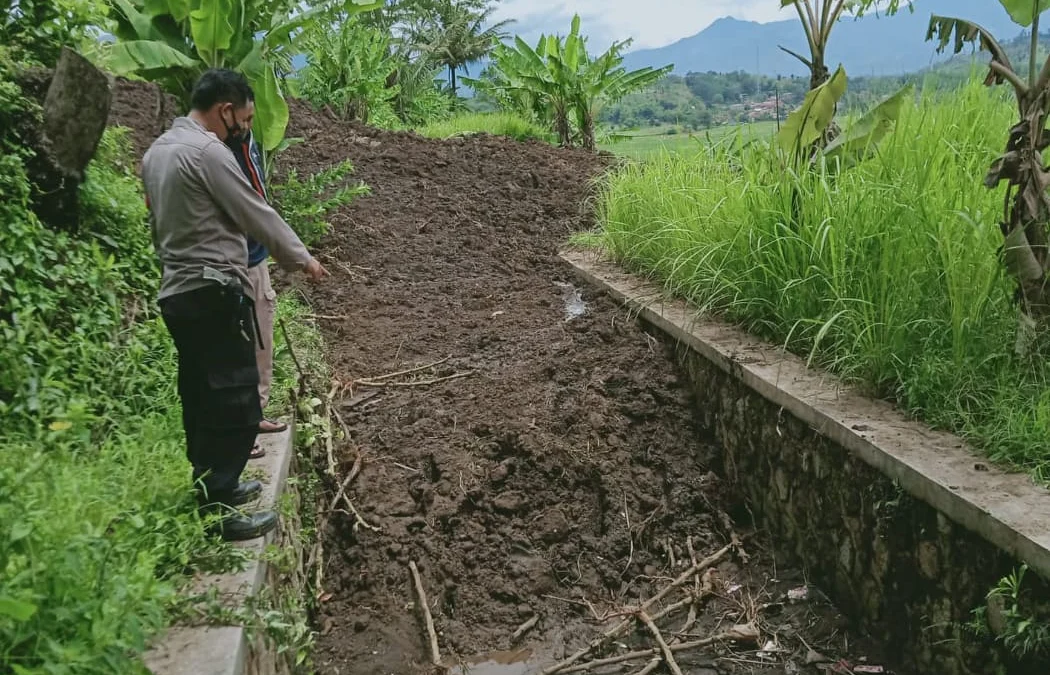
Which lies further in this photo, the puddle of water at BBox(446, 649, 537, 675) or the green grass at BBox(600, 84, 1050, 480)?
the puddle of water at BBox(446, 649, 537, 675)

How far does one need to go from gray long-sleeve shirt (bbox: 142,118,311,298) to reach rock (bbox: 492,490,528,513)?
5.36ft

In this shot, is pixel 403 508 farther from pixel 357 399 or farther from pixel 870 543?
pixel 870 543

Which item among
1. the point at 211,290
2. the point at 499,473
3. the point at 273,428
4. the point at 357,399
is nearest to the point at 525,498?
the point at 499,473

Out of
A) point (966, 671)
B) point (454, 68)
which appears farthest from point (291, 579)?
point (454, 68)

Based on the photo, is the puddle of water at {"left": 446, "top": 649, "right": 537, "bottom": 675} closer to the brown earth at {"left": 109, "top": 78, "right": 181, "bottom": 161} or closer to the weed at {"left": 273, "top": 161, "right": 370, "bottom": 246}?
the weed at {"left": 273, "top": 161, "right": 370, "bottom": 246}

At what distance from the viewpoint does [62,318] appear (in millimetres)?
3373

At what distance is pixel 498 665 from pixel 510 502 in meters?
0.77

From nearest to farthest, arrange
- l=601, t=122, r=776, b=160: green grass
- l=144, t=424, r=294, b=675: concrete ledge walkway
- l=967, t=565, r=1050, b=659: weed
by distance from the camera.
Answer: l=144, t=424, r=294, b=675: concrete ledge walkway
l=967, t=565, r=1050, b=659: weed
l=601, t=122, r=776, b=160: green grass

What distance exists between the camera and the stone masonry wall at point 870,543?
2354mm

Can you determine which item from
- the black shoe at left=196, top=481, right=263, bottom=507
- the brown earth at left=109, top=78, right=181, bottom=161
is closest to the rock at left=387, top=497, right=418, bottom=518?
the black shoe at left=196, top=481, right=263, bottom=507

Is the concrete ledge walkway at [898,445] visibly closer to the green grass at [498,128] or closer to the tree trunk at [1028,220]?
the tree trunk at [1028,220]

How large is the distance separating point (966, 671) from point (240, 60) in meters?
5.13

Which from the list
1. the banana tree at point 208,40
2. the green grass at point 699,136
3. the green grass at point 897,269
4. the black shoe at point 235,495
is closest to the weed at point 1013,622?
the green grass at point 897,269

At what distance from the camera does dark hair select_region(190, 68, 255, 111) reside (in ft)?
8.50
